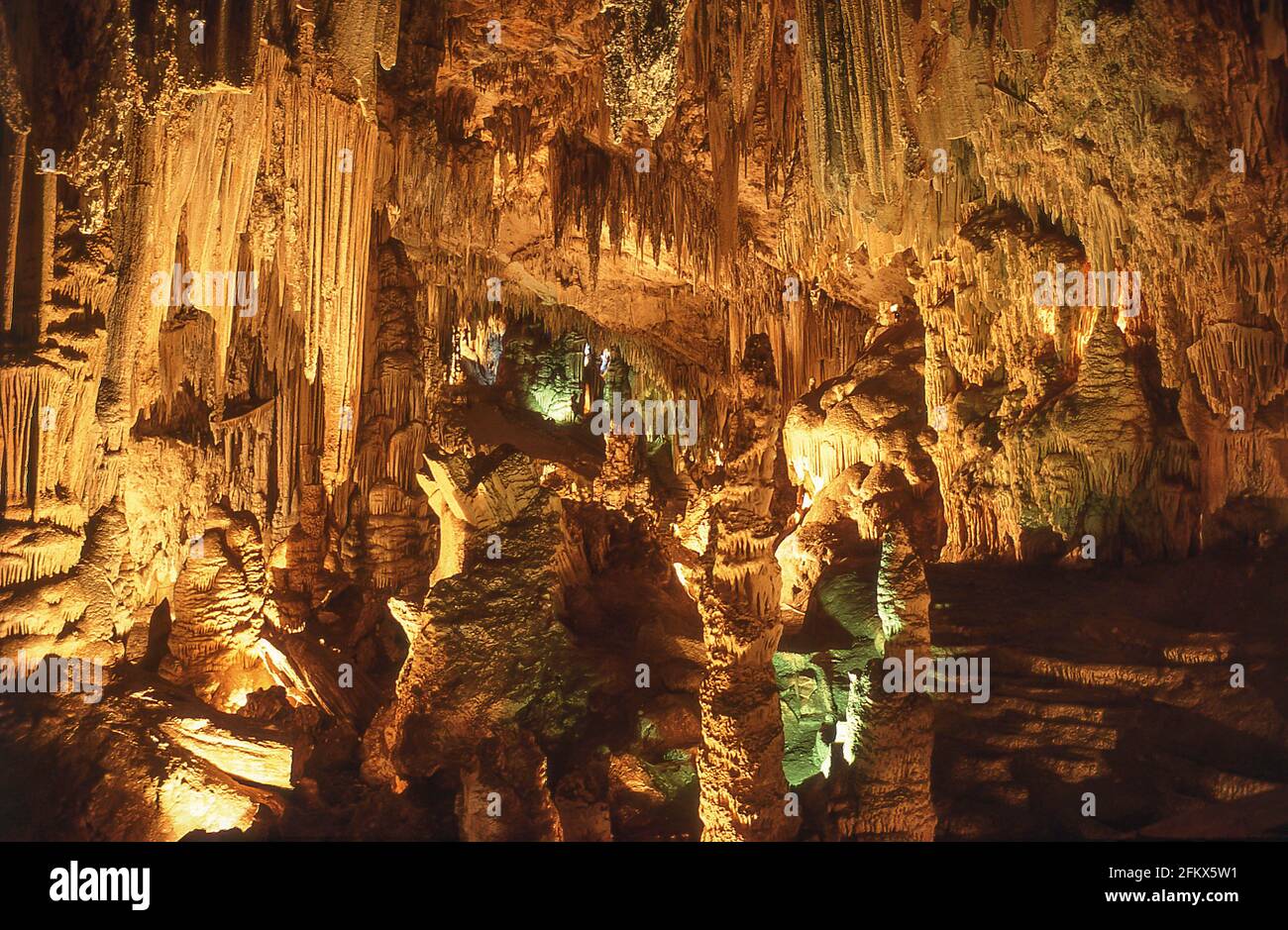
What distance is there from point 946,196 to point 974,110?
2240 millimetres

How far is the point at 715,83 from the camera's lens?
7.08 metres

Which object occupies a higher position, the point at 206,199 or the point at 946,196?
the point at 946,196

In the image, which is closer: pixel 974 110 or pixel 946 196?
pixel 974 110

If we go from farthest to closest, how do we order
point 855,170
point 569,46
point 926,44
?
1. point 569,46
2. point 926,44
3. point 855,170

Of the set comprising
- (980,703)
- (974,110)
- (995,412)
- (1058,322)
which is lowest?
(980,703)

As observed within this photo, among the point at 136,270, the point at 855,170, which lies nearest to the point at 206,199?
the point at 136,270

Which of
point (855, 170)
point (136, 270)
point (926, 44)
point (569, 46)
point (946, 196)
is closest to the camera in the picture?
point (136, 270)

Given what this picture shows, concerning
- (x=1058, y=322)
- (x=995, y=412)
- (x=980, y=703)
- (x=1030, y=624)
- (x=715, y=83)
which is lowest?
(x=980, y=703)

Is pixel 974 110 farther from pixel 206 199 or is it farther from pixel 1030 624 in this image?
pixel 206 199

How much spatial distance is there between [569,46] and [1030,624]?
18.7 ft

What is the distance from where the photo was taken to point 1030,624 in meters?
7.41

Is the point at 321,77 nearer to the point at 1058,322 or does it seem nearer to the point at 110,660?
the point at 110,660

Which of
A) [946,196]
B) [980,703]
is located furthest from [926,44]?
[980,703]

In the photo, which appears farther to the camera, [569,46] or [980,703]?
[569,46]
